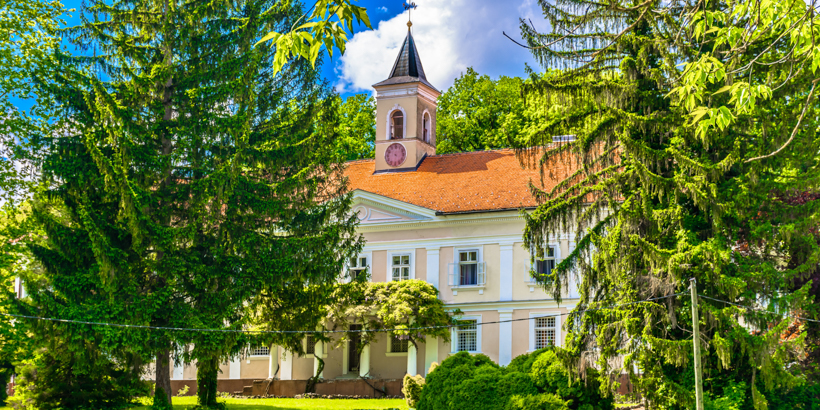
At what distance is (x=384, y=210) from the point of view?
32031 millimetres

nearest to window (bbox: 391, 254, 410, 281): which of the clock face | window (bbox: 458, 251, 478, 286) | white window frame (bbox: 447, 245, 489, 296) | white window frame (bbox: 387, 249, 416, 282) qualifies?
white window frame (bbox: 387, 249, 416, 282)

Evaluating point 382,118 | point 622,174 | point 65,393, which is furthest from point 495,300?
point 65,393

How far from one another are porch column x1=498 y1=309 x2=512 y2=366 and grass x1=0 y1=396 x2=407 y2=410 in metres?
4.65

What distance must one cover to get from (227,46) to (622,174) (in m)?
11.7

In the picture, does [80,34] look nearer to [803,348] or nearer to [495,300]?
[495,300]

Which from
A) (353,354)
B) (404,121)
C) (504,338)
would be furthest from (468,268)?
(404,121)

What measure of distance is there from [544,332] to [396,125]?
12.4m

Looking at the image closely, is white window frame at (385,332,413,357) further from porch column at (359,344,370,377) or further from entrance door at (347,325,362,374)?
entrance door at (347,325,362,374)

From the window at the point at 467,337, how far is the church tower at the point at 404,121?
8344mm

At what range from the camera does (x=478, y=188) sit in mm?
31953

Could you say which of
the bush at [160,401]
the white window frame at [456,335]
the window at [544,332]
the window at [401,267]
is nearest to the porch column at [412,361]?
the white window frame at [456,335]

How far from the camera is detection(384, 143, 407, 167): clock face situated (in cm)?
3600

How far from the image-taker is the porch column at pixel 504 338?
29350 millimetres

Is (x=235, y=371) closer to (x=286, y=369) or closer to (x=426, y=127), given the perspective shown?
(x=286, y=369)
